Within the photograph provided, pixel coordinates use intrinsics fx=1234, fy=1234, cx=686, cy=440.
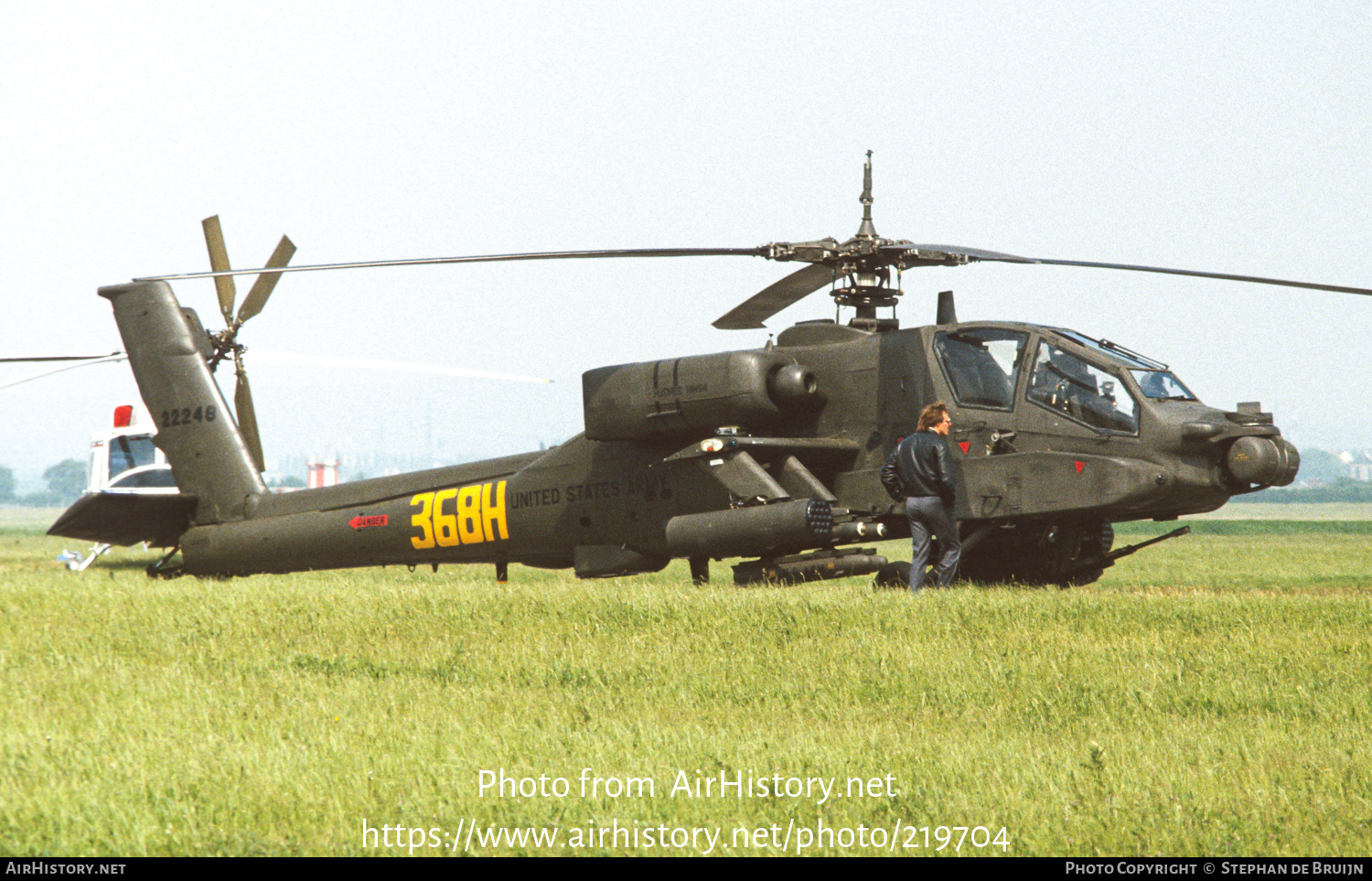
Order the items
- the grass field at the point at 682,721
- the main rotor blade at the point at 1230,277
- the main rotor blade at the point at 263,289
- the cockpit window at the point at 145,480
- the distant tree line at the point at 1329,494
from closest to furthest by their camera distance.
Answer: the grass field at the point at 682,721, the main rotor blade at the point at 1230,277, the main rotor blade at the point at 263,289, the cockpit window at the point at 145,480, the distant tree line at the point at 1329,494

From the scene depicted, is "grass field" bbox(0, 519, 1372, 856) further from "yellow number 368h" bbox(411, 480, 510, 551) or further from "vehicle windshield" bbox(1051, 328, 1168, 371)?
"yellow number 368h" bbox(411, 480, 510, 551)

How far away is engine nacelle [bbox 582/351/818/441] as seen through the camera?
12492 mm

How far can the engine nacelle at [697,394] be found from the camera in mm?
A: 12492

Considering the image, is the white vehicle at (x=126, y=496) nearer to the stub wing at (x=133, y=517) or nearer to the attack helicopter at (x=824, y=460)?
the stub wing at (x=133, y=517)

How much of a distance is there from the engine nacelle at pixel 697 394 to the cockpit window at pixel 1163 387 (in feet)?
10.7

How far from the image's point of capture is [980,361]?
1234 cm

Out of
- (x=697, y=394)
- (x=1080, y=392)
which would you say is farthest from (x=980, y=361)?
(x=697, y=394)

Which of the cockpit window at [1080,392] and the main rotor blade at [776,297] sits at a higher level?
the main rotor blade at [776,297]

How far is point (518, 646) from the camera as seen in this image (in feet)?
28.4

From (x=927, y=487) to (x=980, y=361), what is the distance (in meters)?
1.76

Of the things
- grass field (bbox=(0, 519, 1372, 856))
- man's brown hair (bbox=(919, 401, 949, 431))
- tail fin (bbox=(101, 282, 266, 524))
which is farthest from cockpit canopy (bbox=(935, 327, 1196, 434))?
tail fin (bbox=(101, 282, 266, 524))

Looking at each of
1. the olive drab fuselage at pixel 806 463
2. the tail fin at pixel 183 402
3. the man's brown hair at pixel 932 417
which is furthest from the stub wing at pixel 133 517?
the man's brown hair at pixel 932 417

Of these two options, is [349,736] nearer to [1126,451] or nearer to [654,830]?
[654,830]

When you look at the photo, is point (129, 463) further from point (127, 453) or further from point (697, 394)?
point (697, 394)
